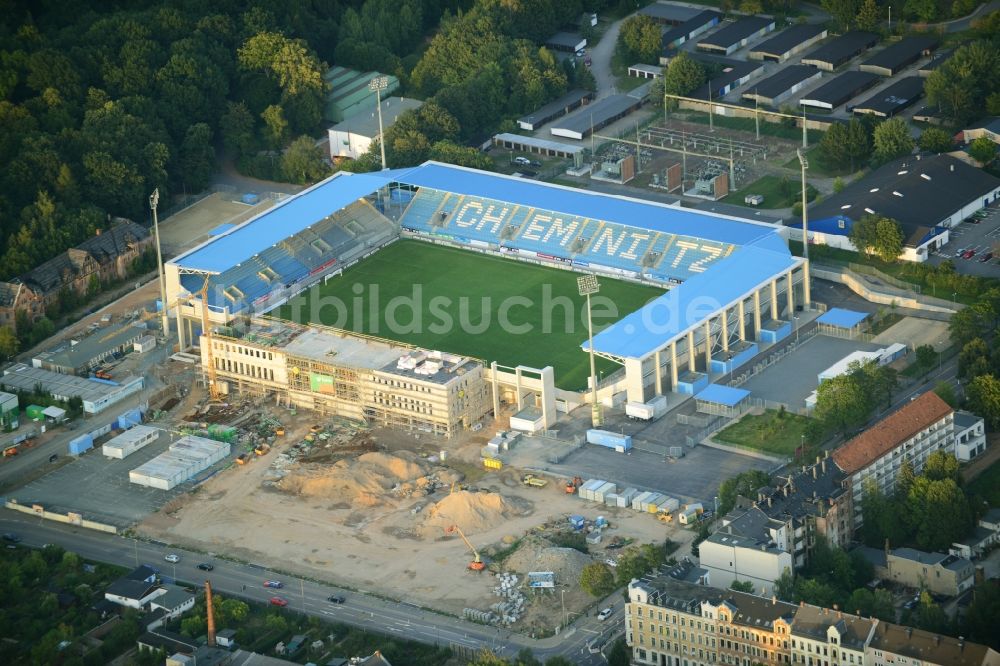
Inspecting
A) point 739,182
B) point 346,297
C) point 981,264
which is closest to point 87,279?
point 346,297

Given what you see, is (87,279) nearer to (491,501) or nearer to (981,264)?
(491,501)

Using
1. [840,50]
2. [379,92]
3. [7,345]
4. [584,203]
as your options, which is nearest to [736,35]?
Result: [840,50]

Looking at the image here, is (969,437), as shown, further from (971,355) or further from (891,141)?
(891,141)

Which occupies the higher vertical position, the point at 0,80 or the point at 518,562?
the point at 0,80

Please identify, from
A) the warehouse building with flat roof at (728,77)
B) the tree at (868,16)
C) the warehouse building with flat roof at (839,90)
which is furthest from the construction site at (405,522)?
the tree at (868,16)

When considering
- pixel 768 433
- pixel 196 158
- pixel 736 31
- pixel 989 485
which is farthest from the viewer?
pixel 736 31

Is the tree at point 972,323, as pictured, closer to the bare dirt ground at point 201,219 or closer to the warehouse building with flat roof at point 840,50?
the warehouse building with flat roof at point 840,50
